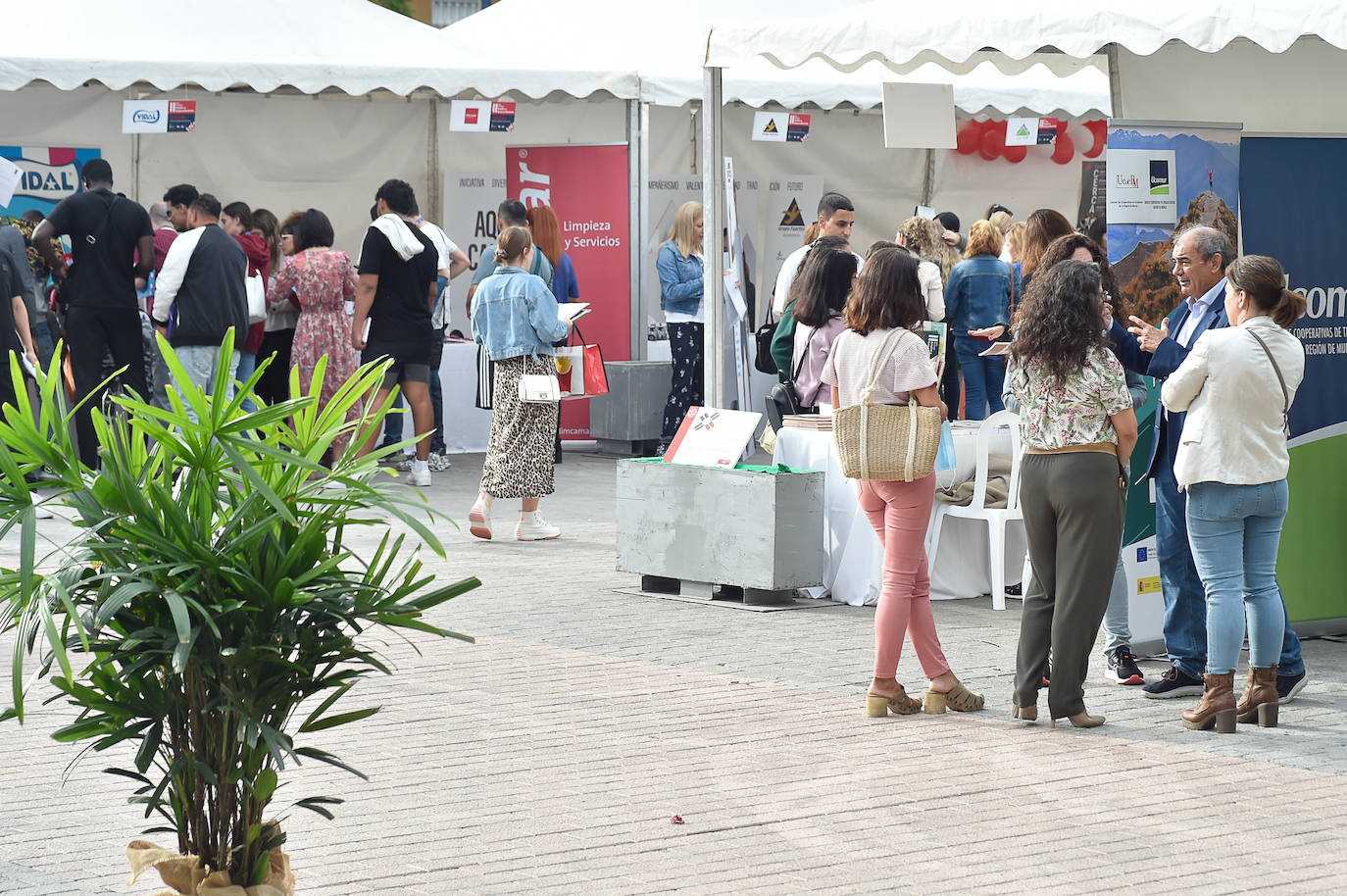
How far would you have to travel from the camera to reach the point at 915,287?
620cm

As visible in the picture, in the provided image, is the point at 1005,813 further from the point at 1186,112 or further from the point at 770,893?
the point at 1186,112

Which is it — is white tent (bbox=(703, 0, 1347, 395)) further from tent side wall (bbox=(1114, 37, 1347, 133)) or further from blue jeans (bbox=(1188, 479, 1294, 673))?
blue jeans (bbox=(1188, 479, 1294, 673))

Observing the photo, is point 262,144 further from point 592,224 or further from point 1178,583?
point 1178,583

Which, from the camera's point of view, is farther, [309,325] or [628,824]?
[309,325]

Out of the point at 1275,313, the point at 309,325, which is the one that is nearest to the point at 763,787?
the point at 1275,313

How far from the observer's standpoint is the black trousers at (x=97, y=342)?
11.2 metres

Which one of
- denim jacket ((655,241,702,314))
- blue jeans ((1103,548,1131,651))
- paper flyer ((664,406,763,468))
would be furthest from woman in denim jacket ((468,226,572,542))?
blue jeans ((1103,548,1131,651))

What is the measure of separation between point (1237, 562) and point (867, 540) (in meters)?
2.58

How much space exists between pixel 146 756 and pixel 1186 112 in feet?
18.7

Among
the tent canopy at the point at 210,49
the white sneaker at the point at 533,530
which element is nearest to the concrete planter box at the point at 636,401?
the tent canopy at the point at 210,49

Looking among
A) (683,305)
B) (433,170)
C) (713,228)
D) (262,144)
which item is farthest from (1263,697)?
(262,144)

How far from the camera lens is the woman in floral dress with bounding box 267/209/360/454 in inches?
485

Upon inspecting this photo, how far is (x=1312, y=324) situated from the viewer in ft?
23.9

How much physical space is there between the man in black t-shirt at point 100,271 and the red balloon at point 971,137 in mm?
9966
